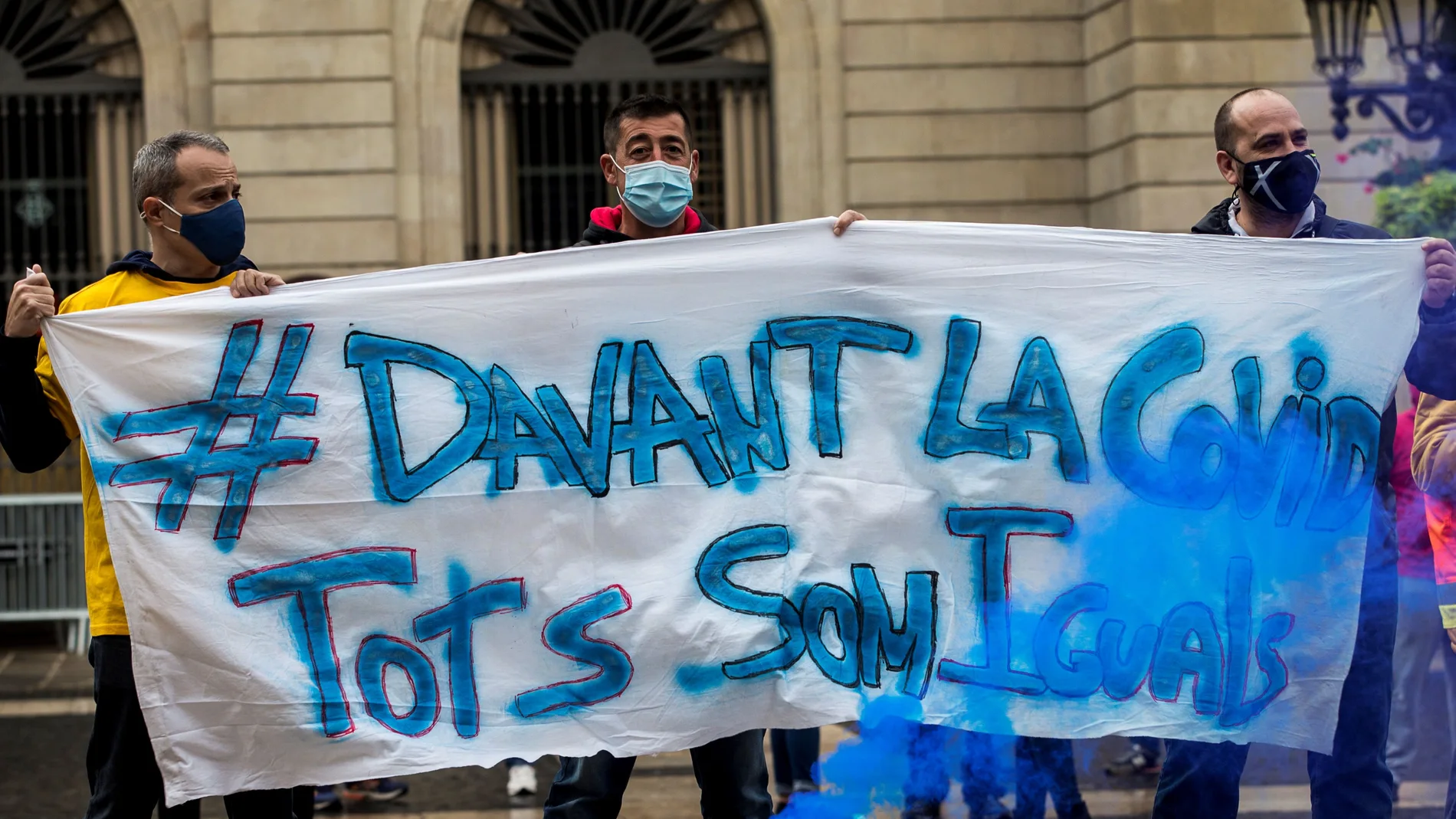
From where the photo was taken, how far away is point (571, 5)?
1177cm

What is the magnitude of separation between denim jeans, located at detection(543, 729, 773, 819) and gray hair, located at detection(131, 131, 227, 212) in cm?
160

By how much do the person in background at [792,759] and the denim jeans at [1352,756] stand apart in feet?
6.53

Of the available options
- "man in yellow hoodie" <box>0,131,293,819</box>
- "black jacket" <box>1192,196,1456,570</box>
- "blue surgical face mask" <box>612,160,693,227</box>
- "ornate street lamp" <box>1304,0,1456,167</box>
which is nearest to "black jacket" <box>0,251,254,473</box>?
"man in yellow hoodie" <box>0,131,293,819</box>

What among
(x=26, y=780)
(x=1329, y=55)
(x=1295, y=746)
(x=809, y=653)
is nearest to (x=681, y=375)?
(x=809, y=653)

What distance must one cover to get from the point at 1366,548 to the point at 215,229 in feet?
9.11

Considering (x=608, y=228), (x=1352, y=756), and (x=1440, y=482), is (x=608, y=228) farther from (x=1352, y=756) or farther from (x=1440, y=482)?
(x=1440, y=482)

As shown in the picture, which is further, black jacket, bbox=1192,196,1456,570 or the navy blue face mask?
black jacket, bbox=1192,196,1456,570

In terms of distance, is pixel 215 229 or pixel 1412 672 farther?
pixel 1412 672

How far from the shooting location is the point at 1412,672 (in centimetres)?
591

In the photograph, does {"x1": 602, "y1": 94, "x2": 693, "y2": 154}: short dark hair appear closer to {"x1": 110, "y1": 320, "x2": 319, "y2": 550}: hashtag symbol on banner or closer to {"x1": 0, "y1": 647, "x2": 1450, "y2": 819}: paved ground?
{"x1": 110, "y1": 320, "x2": 319, "y2": 550}: hashtag symbol on banner

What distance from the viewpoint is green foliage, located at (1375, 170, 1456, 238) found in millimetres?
6465

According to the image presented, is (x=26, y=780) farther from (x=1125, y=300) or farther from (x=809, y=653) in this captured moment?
(x=1125, y=300)

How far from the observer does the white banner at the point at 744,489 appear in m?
3.54

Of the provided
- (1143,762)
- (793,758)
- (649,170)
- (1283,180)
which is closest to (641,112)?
(649,170)
